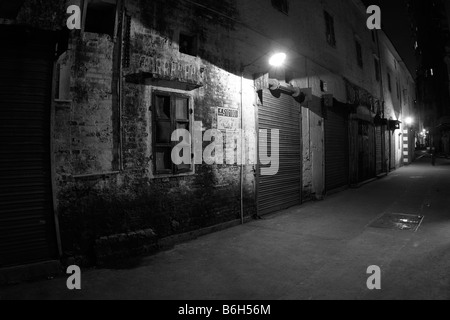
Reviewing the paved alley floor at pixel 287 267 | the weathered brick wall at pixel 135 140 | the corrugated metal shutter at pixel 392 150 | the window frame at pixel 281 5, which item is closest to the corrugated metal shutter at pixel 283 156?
the paved alley floor at pixel 287 267

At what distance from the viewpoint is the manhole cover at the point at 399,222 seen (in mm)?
7184

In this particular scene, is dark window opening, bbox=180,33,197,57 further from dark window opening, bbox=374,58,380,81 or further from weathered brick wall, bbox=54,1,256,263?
dark window opening, bbox=374,58,380,81

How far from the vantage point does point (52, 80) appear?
4988 millimetres

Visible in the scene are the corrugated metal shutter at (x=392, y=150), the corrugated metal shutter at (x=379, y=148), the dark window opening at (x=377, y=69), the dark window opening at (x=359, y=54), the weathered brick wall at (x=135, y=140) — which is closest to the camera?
the weathered brick wall at (x=135, y=140)

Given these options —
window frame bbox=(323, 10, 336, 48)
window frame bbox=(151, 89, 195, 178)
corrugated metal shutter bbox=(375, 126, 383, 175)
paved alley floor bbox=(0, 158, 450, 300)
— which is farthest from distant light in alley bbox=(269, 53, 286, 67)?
corrugated metal shutter bbox=(375, 126, 383, 175)

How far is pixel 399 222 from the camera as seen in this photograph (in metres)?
7.62

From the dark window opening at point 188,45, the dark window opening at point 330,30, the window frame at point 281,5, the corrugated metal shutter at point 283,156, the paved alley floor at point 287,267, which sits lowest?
the paved alley floor at point 287,267

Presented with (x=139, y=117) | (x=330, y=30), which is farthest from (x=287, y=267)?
(x=330, y=30)

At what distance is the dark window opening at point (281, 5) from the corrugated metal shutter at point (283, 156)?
113 inches

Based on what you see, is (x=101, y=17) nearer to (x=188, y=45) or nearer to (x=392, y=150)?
(x=188, y=45)

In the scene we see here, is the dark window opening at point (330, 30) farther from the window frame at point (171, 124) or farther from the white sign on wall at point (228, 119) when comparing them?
the window frame at point (171, 124)
